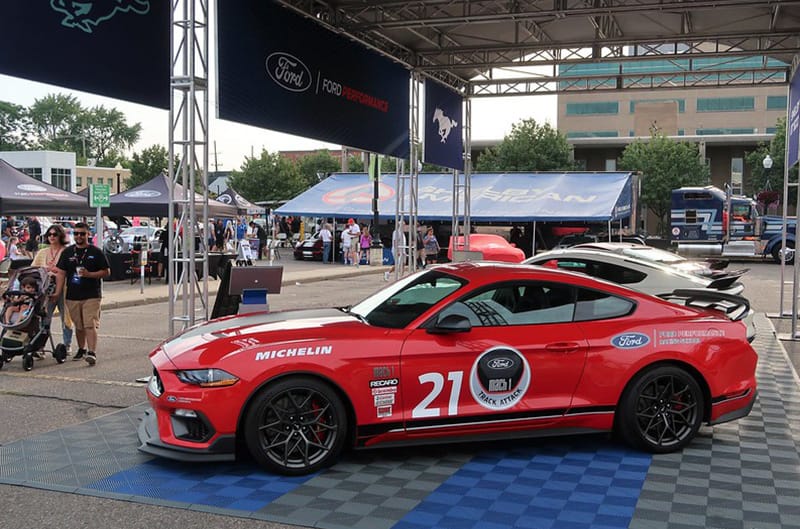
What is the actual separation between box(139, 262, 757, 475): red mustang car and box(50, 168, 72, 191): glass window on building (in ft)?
266

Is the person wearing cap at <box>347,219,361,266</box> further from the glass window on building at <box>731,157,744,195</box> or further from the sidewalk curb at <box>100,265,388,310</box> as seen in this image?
the glass window on building at <box>731,157,744,195</box>

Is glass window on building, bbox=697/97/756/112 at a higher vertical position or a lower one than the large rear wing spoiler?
higher

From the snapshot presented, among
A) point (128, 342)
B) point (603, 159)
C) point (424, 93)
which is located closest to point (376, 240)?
point (424, 93)

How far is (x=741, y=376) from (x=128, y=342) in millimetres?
9180

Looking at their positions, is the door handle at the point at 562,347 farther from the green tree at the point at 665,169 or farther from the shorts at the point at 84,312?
the green tree at the point at 665,169

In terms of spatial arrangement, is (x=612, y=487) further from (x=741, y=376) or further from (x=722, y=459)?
(x=741, y=376)

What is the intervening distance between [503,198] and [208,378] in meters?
27.9

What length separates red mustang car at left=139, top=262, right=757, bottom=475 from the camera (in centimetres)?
534

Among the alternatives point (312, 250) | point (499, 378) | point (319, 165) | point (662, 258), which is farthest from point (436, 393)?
point (319, 165)

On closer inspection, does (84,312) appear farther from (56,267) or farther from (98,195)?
(98,195)

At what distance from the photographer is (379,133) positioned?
53.8 ft

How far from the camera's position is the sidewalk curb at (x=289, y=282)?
17172 mm

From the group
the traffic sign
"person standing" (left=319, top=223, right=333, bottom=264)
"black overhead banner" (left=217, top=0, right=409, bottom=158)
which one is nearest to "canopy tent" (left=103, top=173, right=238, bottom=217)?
the traffic sign

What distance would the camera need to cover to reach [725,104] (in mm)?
80125
